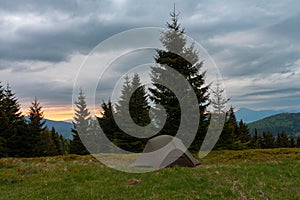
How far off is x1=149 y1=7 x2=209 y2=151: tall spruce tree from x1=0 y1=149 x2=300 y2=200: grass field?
84.9ft

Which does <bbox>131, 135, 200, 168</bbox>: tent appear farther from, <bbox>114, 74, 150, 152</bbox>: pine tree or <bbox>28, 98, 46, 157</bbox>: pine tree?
<bbox>28, 98, 46, 157</bbox>: pine tree

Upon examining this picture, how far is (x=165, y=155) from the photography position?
19.9 m

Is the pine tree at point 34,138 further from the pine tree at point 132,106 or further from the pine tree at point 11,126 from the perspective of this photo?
the pine tree at point 132,106

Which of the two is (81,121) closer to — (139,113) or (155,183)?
(139,113)

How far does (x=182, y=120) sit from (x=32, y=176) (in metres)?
28.3

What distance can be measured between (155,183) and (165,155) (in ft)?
25.3

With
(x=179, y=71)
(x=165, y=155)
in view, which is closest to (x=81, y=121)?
(x=179, y=71)

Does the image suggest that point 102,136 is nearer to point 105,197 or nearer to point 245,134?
point 245,134

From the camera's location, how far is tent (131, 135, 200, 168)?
65.0ft

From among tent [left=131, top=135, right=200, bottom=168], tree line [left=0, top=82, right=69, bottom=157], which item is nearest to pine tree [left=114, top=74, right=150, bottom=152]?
tree line [left=0, top=82, right=69, bottom=157]

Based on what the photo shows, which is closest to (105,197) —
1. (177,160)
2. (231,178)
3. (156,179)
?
(156,179)

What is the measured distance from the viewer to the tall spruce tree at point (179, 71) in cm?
4178

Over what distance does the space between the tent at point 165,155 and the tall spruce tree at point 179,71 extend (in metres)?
19.8

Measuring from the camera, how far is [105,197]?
10445mm
